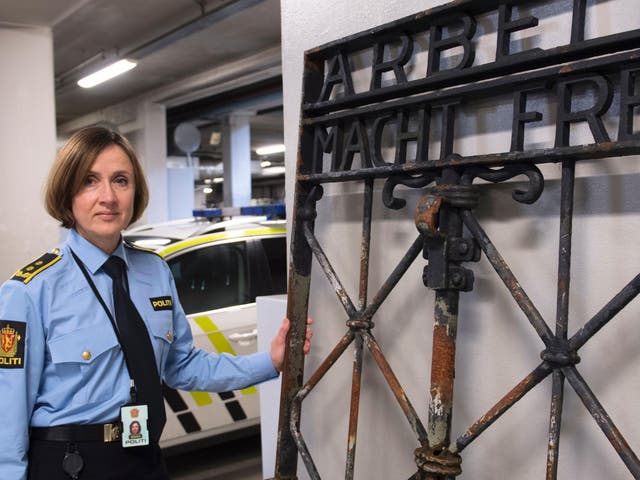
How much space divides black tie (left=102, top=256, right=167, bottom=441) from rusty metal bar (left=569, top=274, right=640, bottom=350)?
3.26 ft

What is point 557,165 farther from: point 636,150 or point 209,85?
point 209,85

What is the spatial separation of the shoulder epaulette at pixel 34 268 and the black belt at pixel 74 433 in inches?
13.4

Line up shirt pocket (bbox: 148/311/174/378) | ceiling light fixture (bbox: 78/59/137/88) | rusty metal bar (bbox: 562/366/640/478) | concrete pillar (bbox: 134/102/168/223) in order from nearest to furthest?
rusty metal bar (bbox: 562/366/640/478), shirt pocket (bbox: 148/311/174/378), ceiling light fixture (bbox: 78/59/137/88), concrete pillar (bbox: 134/102/168/223)

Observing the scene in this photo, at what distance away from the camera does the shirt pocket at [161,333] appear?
173 centimetres

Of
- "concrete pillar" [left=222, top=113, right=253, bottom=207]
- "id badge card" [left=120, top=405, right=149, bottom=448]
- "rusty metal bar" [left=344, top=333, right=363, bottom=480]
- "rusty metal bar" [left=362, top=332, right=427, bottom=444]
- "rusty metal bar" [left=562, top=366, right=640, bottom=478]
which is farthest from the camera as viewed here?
"concrete pillar" [left=222, top=113, right=253, bottom=207]

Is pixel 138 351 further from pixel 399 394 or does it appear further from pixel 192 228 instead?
pixel 192 228

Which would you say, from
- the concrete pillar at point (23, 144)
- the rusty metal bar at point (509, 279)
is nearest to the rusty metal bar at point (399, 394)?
the rusty metal bar at point (509, 279)

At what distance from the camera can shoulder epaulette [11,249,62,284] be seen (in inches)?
61.0

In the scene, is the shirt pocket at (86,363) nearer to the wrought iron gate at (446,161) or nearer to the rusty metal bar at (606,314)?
the wrought iron gate at (446,161)

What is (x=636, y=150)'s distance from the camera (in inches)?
41.2

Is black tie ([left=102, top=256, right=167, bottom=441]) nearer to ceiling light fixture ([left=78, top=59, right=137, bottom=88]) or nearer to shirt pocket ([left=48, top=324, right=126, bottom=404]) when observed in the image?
shirt pocket ([left=48, top=324, right=126, bottom=404])

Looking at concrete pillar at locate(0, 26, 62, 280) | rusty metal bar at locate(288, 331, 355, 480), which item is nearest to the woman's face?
rusty metal bar at locate(288, 331, 355, 480)

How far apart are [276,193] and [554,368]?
2883 centimetres

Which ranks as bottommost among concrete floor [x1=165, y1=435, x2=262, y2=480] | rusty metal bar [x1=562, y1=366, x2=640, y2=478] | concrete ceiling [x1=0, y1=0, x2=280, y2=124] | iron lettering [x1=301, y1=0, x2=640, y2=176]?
concrete floor [x1=165, y1=435, x2=262, y2=480]
